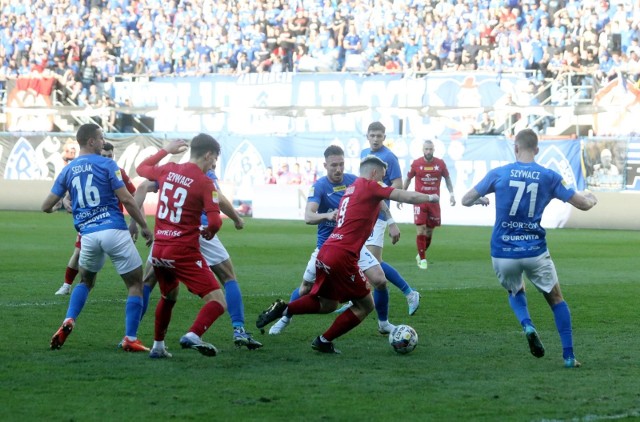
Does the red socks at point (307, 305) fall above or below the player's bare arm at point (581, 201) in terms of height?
below

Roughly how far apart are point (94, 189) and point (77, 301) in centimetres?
102

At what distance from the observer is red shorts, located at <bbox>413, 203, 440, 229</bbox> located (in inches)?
786

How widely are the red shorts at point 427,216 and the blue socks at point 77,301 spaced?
33.4 feet

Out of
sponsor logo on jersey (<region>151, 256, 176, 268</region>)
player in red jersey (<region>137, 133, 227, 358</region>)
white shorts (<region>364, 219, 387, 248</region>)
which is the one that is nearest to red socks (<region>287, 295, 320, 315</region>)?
player in red jersey (<region>137, 133, 227, 358</region>)

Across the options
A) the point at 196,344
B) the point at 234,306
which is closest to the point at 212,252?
the point at 234,306

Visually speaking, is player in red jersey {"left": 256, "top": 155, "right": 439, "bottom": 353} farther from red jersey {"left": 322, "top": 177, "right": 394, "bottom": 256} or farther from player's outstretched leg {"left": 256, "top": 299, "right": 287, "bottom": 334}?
player's outstretched leg {"left": 256, "top": 299, "right": 287, "bottom": 334}

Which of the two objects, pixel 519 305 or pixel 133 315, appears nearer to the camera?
pixel 519 305

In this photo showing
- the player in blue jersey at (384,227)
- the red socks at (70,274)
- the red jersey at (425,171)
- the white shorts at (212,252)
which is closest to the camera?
the white shorts at (212,252)

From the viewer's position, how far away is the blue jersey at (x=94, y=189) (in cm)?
1021

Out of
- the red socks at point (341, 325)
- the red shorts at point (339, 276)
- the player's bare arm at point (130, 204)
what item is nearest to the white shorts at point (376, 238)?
the red shorts at point (339, 276)

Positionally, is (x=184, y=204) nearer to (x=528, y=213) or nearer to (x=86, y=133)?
(x=86, y=133)

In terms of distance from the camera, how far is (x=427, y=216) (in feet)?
65.8

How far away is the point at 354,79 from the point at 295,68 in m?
2.86

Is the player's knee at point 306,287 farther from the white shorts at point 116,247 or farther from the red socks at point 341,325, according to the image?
the white shorts at point 116,247
